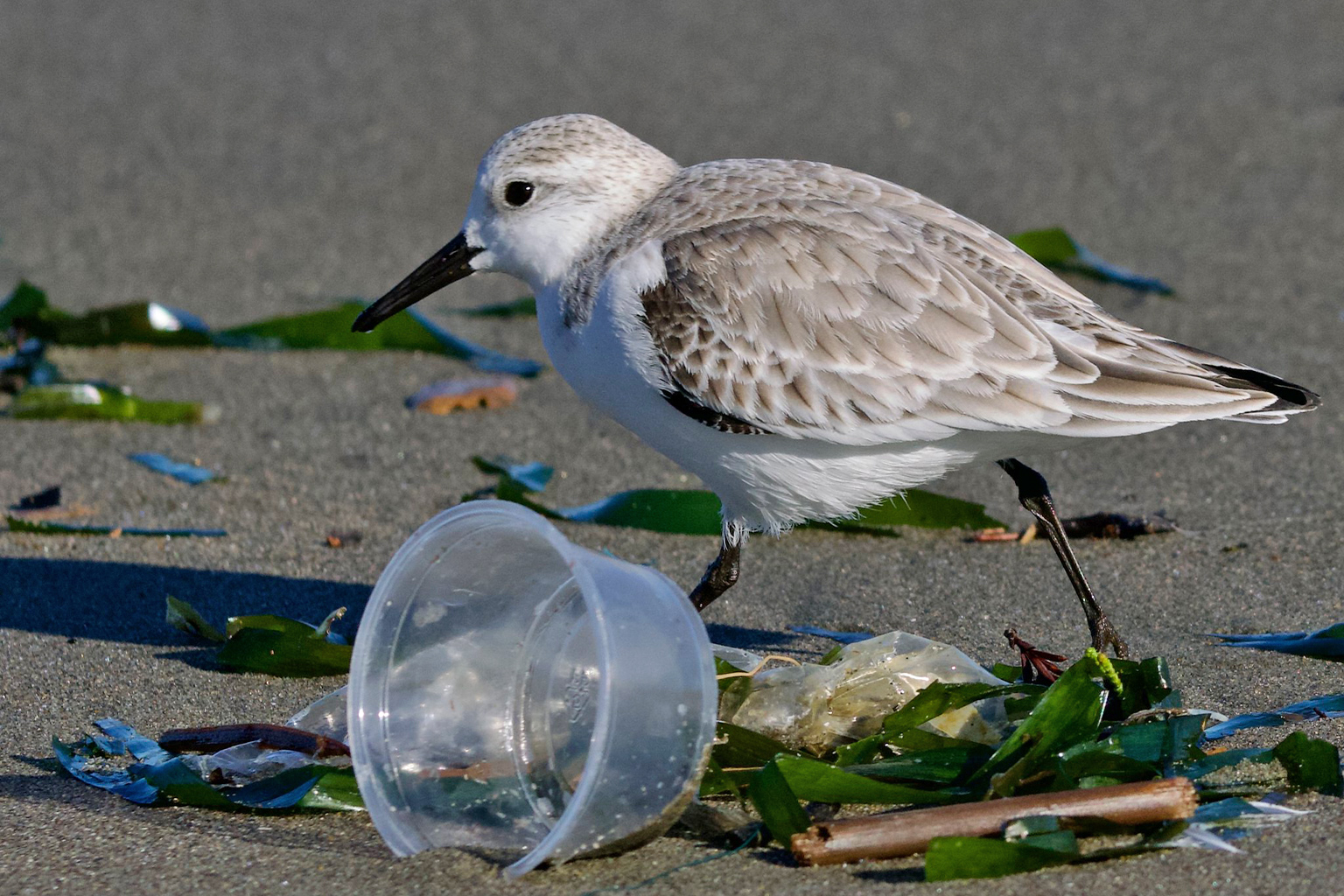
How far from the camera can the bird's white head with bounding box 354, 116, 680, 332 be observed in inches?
176

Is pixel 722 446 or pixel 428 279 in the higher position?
pixel 428 279

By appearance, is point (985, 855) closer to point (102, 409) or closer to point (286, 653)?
point (286, 653)

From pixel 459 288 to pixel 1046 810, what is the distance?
17.5ft

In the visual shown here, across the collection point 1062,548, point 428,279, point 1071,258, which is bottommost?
point 1062,548

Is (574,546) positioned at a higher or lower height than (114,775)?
higher

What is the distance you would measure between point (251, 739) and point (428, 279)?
1.62 meters

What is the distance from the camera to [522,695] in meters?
3.56

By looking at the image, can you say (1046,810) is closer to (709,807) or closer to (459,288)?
(709,807)

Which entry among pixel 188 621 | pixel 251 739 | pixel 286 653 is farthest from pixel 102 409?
pixel 251 739

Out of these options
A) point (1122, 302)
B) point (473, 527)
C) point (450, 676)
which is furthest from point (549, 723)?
point (1122, 302)

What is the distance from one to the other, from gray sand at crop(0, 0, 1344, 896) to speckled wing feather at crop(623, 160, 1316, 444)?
0.76 meters

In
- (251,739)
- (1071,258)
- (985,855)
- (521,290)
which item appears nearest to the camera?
(985,855)

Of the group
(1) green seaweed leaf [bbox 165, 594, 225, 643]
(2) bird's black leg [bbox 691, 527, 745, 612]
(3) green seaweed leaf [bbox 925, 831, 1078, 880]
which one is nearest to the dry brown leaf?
(1) green seaweed leaf [bbox 165, 594, 225, 643]

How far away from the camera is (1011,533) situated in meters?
5.18
